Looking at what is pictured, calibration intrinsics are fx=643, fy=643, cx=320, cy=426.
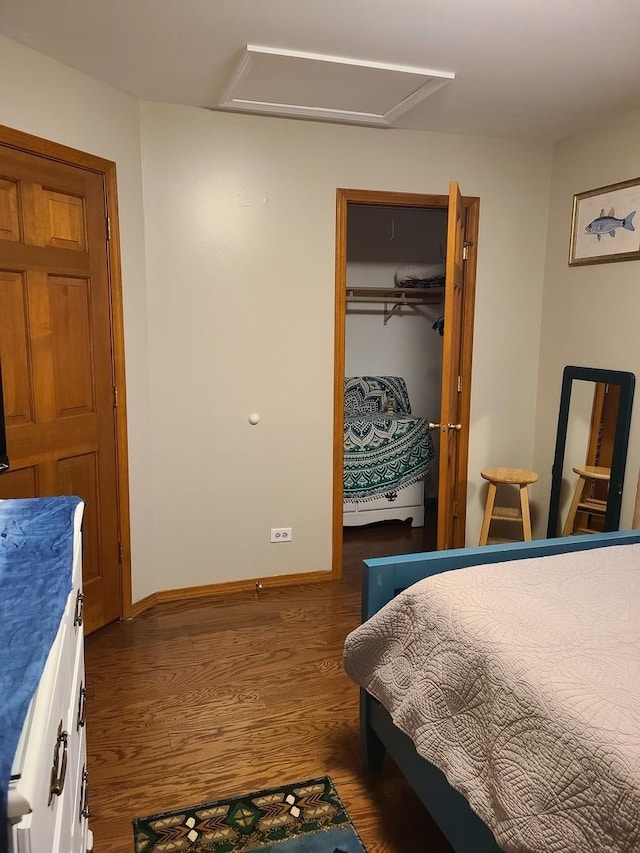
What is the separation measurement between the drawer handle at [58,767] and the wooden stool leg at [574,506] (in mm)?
3134

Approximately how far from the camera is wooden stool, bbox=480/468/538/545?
3578 mm

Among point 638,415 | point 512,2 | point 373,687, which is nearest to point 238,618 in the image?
point 373,687

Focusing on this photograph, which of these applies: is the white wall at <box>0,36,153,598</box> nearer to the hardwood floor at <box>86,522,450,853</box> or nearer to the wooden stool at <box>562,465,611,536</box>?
the hardwood floor at <box>86,522,450,853</box>

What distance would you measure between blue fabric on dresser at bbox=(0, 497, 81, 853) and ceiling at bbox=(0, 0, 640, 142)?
1698mm

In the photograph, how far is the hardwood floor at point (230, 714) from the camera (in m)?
2.01

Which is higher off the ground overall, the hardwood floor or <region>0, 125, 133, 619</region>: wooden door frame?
<region>0, 125, 133, 619</region>: wooden door frame

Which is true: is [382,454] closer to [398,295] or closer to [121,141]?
[398,295]

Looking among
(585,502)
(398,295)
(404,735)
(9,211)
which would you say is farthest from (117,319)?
(398,295)

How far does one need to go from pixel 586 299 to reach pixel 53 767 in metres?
3.42

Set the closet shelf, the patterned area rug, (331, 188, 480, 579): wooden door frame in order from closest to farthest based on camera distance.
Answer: the patterned area rug, (331, 188, 480, 579): wooden door frame, the closet shelf

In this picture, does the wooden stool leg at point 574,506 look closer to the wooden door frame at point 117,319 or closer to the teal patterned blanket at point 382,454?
the teal patterned blanket at point 382,454

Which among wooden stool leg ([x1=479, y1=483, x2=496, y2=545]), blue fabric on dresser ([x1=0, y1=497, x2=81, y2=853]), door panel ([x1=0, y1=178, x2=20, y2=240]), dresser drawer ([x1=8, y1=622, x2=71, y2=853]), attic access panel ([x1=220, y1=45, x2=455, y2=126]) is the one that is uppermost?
attic access panel ([x1=220, y1=45, x2=455, y2=126])

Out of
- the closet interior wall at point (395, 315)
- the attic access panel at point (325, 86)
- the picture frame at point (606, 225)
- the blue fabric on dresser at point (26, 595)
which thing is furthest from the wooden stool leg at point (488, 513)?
the blue fabric on dresser at point (26, 595)

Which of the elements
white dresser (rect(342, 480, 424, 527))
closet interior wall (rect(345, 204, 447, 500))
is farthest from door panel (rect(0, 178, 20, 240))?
closet interior wall (rect(345, 204, 447, 500))
